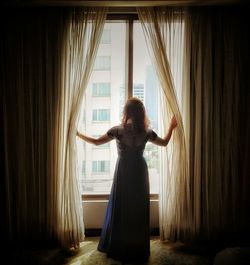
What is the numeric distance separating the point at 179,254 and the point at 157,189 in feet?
2.03

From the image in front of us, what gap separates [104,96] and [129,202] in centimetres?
103

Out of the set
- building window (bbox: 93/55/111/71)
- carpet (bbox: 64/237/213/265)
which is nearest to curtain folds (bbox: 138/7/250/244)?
carpet (bbox: 64/237/213/265)

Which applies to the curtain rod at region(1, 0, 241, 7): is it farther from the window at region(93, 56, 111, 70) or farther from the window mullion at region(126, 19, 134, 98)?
the window at region(93, 56, 111, 70)

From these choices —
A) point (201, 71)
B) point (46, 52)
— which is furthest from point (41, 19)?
point (201, 71)

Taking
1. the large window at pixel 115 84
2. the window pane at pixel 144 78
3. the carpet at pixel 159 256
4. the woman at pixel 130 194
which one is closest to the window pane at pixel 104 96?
the large window at pixel 115 84

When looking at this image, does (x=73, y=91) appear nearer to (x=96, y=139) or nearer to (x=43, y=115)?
(x=43, y=115)

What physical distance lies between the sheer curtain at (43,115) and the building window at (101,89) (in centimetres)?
22

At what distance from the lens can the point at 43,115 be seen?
98.6 inches

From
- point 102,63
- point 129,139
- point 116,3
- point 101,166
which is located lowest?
point 101,166

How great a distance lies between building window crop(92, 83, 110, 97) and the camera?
266 cm

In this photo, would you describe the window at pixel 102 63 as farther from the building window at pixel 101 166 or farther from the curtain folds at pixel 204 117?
the building window at pixel 101 166

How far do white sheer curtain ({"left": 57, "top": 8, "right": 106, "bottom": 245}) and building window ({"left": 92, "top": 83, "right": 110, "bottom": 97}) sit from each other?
0.22 m

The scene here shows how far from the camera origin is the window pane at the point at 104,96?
8.72ft

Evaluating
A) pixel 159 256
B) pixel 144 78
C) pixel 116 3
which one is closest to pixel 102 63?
pixel 144 78
